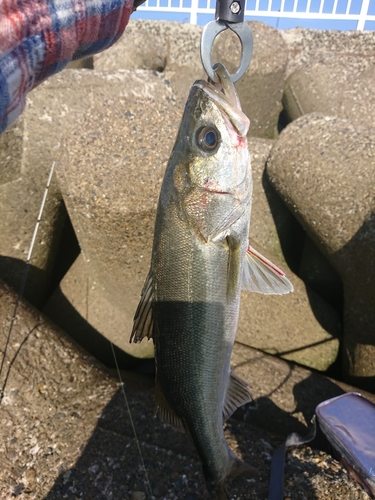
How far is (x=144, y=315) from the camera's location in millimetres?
1633

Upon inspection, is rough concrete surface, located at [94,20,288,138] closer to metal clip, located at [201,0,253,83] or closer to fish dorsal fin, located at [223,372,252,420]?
metal clip, located at [201,0,253,83]

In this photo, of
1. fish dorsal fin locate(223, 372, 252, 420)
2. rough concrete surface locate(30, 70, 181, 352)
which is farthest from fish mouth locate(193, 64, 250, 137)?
rough concrete surface locate(30, 70, 181, 352)

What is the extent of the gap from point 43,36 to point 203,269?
3.16 feet

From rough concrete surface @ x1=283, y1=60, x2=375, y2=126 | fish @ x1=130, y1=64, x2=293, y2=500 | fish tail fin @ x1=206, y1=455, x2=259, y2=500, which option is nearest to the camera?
fish @ x1=130, y1=64, x2=293, y2=500

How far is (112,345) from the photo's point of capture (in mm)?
3451

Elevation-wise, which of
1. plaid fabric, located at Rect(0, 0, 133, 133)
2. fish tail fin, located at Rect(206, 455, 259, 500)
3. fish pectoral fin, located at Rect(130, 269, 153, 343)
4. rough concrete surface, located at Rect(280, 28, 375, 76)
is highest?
plaid fabric, located at Rect(0, 0, 133, 133)

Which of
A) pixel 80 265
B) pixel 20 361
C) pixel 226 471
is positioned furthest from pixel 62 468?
pixel 80 265

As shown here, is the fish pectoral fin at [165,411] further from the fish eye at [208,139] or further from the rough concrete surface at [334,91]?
the rough concrete surface at [334,91]

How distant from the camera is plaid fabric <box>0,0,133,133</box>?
1167 millimetres

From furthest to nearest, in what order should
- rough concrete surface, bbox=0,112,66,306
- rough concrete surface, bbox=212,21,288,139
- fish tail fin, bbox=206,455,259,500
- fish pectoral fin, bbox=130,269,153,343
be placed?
1. rough concrete surface, bbox=212,21,288,139
2. rough concrete surface, bbox=0,112,66,306
3. fish tail fin, bbox=206,455,259,500
4. fish pectoral fin, bbox=130,269,153,343

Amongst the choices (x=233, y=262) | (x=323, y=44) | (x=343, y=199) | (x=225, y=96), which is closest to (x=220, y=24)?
(x=225, y=96)

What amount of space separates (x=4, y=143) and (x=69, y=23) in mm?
2276

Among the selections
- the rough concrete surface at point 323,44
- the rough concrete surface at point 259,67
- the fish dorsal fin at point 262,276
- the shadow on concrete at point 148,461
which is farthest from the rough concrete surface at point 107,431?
the rough concrete surface at point 323,44

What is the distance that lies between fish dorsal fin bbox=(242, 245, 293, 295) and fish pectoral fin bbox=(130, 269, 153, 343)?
40 cm
